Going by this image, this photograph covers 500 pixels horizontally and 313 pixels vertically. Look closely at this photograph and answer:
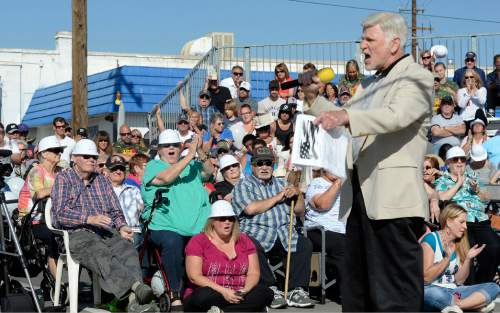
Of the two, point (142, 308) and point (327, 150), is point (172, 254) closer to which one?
point (142, 308)

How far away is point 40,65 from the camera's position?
35656 mm

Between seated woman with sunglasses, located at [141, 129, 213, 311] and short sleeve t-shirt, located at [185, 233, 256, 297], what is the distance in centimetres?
74

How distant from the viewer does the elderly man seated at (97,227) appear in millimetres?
8766

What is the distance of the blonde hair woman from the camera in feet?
26.9

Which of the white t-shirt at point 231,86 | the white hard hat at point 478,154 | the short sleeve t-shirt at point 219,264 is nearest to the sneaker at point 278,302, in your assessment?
the short sleeve t-shirt at point 219,264

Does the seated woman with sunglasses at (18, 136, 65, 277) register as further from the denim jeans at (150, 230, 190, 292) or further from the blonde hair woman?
the blonde hair woman

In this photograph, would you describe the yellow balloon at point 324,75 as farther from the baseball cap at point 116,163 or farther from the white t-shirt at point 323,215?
the baseball cap at point 116,163

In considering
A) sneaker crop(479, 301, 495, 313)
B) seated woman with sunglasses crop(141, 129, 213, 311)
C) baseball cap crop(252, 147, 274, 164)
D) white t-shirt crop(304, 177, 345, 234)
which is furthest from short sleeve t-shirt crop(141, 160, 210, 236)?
sneaker crop(479, 301, 495, 313)

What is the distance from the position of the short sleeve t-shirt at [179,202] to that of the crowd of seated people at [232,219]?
1 centimetres

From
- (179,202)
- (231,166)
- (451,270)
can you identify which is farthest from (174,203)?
(451,270)

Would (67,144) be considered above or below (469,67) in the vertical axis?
below

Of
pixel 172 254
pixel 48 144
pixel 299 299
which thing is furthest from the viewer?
pixel 48 144

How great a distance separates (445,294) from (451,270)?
394mm

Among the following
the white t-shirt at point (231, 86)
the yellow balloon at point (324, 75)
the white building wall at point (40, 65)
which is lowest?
the yellow balloon at point (324, 75)
